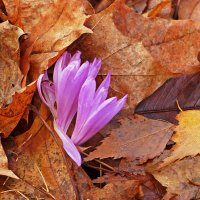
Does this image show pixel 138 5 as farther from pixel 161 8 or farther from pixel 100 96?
pixel 100 96

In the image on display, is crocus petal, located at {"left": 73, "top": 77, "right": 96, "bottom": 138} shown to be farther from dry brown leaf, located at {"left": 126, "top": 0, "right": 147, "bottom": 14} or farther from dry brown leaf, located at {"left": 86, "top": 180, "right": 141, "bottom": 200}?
dry brown leaf, located at {"left": 126, "top": 0, "right": 147, "bottom": 14}

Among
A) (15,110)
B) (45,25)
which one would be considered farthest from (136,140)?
(45,25)

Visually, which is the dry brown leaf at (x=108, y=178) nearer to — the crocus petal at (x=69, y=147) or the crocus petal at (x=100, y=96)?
the crocus petal at (x=69, y=147)

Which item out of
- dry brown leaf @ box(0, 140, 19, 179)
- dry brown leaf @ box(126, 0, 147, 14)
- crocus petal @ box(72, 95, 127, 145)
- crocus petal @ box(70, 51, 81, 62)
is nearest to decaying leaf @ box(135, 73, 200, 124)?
crocus petal @ box(72, 95, 127, 145)

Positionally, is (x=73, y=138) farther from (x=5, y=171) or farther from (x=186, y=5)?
(x=186, y=5)

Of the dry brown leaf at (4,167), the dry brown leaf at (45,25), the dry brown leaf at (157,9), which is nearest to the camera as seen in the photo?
the dry brown leaf at (4,167)

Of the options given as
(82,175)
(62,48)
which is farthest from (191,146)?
(62,48)

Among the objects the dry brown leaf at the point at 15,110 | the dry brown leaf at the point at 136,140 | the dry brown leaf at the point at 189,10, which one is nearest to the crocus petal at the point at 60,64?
the dry brown leaf at the point at 15,110
